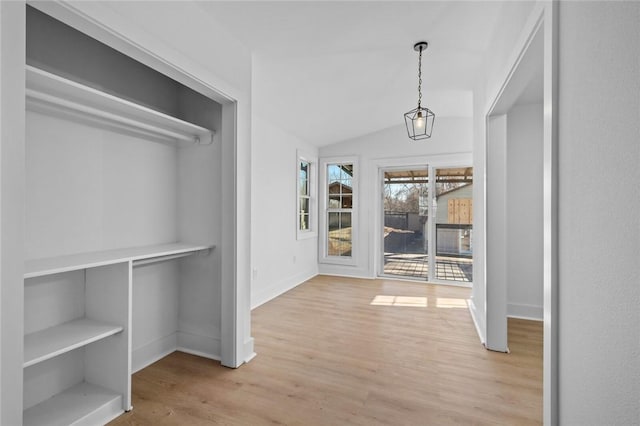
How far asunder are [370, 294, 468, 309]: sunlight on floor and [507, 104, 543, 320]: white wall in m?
0.62

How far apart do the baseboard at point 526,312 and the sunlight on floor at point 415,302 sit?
1.65ft

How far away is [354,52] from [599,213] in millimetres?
2399

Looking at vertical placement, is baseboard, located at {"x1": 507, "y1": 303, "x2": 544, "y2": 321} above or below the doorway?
below

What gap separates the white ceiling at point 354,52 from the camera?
2.20m

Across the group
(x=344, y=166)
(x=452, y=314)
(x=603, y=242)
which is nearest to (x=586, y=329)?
(x=603, y=242)

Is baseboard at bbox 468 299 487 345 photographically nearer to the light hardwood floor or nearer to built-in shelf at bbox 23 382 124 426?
the light hardwood floor

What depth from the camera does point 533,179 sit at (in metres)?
3.59

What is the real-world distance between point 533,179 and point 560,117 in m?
2.92

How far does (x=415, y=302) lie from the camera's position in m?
4.07

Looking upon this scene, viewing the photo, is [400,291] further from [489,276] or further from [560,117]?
[560,117]

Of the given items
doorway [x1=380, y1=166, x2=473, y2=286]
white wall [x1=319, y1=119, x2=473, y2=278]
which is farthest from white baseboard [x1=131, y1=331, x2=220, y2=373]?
doorway [x1=380, y1=166, x2=473, y2=286]

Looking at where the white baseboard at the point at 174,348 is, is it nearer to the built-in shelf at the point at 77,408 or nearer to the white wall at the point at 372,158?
the built-in shelf at the point at 77,408

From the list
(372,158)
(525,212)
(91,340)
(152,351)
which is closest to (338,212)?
(372,158)

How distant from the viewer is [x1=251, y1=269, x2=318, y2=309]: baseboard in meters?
3.88
